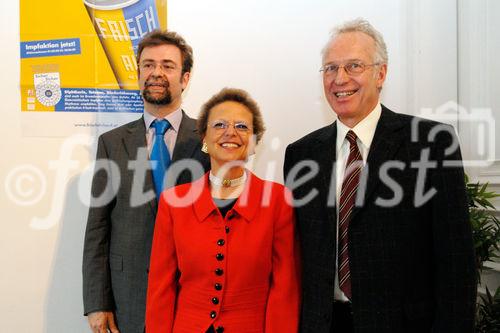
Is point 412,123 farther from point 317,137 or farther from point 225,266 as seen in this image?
point 225,266

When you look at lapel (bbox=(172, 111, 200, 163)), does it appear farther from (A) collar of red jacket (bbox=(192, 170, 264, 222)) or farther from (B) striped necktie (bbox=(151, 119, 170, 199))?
(A) collar of red jacket (bbox=(192, 170, 264, 222))

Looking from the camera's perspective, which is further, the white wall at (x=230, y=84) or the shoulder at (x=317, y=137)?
the white wall at (x=230, y=84)

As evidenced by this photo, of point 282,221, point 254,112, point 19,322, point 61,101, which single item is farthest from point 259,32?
point 19,322

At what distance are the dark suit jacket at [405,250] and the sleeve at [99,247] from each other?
1.00 meters

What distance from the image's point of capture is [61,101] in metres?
2.57

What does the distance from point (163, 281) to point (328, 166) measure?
79cm

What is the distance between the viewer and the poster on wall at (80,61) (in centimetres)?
254

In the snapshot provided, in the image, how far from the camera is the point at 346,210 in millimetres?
1665

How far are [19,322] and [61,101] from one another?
1.28 meters

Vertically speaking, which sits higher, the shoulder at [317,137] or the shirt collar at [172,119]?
the shirt collar at [172,119]

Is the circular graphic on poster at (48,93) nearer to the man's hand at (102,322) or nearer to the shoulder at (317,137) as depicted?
the man's hand at (102,322)

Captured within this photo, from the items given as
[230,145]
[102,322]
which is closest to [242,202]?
[230,145]

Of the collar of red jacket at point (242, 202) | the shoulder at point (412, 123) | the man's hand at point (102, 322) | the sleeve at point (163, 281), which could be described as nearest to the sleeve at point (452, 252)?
the shoulder at point (412, 123)

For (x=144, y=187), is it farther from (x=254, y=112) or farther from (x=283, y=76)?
(x=283, y=76)
